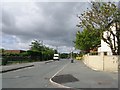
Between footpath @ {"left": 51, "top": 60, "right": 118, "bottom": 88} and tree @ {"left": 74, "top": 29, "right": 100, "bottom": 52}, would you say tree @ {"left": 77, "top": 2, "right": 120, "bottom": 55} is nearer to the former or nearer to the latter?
footpath @ {"left": 51, "top": 60, "right": 118, "bottom": 88}

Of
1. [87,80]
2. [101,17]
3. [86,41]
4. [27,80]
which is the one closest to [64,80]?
[87,80]

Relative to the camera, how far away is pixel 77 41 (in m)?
85.6

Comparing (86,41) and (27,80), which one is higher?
(86,41)

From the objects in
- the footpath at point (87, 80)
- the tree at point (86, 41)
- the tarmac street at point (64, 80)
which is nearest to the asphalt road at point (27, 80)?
the tarmac street at point (64, 80)

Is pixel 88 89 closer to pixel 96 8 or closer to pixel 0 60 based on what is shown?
pixel 96 8

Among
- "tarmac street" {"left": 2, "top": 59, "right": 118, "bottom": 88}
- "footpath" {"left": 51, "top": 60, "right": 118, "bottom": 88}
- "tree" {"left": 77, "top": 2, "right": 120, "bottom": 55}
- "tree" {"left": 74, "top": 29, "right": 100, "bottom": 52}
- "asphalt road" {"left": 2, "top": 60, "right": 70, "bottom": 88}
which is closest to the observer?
"footpath" {"left": 51, "top": 60, "right": 118, "bottom": 88}

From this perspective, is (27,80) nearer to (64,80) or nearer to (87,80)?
(64,80)

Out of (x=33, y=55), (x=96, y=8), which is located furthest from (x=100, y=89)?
(x=33, y=55)

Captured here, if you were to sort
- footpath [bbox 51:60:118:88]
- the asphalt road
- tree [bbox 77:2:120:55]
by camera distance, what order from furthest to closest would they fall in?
1. tree [bbox 77:2:120:55]
2. the asphalt road
3. footpath [bbox 51:60:118:88]

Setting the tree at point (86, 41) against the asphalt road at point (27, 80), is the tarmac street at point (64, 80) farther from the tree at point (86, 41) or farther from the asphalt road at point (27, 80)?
the tree at point (86, 41)

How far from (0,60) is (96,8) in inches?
948

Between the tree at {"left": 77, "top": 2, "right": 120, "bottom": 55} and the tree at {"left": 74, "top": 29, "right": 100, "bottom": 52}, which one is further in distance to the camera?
the tree at {"left": 74, "top": 29, "right": 100, "bottom": 52}

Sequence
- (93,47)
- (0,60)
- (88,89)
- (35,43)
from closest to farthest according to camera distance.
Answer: (88,89) < (0,60) < (93,47) < (35,43)

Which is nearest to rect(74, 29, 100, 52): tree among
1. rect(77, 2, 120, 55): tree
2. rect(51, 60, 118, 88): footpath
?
rect(77, 2, 120, 55): tree
